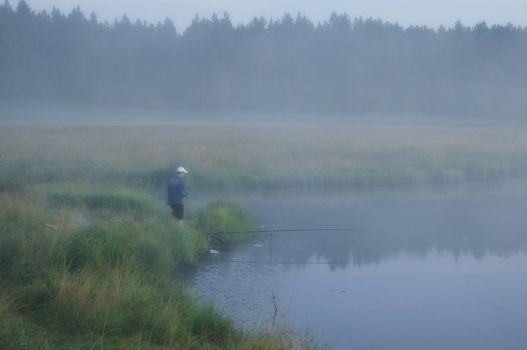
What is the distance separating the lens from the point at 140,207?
17781mm

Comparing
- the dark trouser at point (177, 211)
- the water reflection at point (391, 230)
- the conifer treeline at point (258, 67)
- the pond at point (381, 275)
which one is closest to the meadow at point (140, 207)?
the dark trouser at point (177, 211)

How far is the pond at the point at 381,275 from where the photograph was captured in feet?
37.1

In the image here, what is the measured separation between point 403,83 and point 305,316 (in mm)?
66708

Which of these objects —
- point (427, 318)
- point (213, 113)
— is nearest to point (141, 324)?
point (427, 318)


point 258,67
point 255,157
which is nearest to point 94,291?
point 255,157

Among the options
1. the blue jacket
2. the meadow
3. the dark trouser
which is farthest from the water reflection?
the blue jacket

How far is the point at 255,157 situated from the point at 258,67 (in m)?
46.0

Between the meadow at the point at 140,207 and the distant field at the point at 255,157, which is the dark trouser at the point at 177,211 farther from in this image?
the distant field at the point at 255,157

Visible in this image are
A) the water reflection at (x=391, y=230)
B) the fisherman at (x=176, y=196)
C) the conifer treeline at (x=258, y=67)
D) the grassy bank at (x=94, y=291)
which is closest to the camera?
the grassy bank at (x=94, y=291)

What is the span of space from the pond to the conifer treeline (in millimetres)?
51155

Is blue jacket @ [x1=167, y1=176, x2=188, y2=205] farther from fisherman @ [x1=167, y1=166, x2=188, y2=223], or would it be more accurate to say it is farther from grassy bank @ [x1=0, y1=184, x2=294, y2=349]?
grassy bank @ [x1=0, y1=184, x2=294, y2=349]

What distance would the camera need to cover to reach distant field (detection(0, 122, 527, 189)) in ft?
85.4

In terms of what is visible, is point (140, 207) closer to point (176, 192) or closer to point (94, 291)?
point (176, 192)

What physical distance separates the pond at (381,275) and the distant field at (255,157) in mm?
3808
